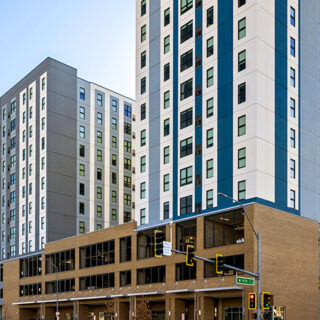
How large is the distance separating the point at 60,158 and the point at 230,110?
39121mm

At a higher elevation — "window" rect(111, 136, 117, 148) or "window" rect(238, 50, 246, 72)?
"window" rect(238, 50, 246, 72)

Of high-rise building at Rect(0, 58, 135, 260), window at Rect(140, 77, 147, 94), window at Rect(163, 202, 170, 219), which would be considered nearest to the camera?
window at Rect(163, 202, 170, 219)

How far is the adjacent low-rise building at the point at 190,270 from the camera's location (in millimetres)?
50344

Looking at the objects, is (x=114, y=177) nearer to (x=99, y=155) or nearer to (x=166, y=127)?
(x=99, y=155)

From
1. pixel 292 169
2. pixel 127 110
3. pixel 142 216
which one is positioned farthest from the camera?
pixel 127 110

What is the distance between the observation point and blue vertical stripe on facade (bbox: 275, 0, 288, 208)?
53.8m

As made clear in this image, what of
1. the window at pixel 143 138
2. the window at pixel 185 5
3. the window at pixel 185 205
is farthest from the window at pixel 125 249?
the window at pixel 185 5

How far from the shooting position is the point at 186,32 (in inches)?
2437

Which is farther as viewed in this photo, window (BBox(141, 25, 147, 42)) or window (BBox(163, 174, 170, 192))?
window (BBox(141, 25, 147, 42))

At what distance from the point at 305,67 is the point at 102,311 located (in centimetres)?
3997

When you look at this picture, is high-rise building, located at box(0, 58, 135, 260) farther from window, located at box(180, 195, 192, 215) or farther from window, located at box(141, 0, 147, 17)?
window, located at box(180, 195, 192, 215)

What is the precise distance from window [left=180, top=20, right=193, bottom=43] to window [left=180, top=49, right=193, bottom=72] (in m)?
1.83

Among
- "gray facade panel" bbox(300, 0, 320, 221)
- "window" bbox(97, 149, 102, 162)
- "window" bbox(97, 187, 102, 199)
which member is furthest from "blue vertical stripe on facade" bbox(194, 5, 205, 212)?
"window" bbox(97, 149, 102, 162)

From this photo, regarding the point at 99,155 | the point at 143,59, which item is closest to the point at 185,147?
the point at 143,59
